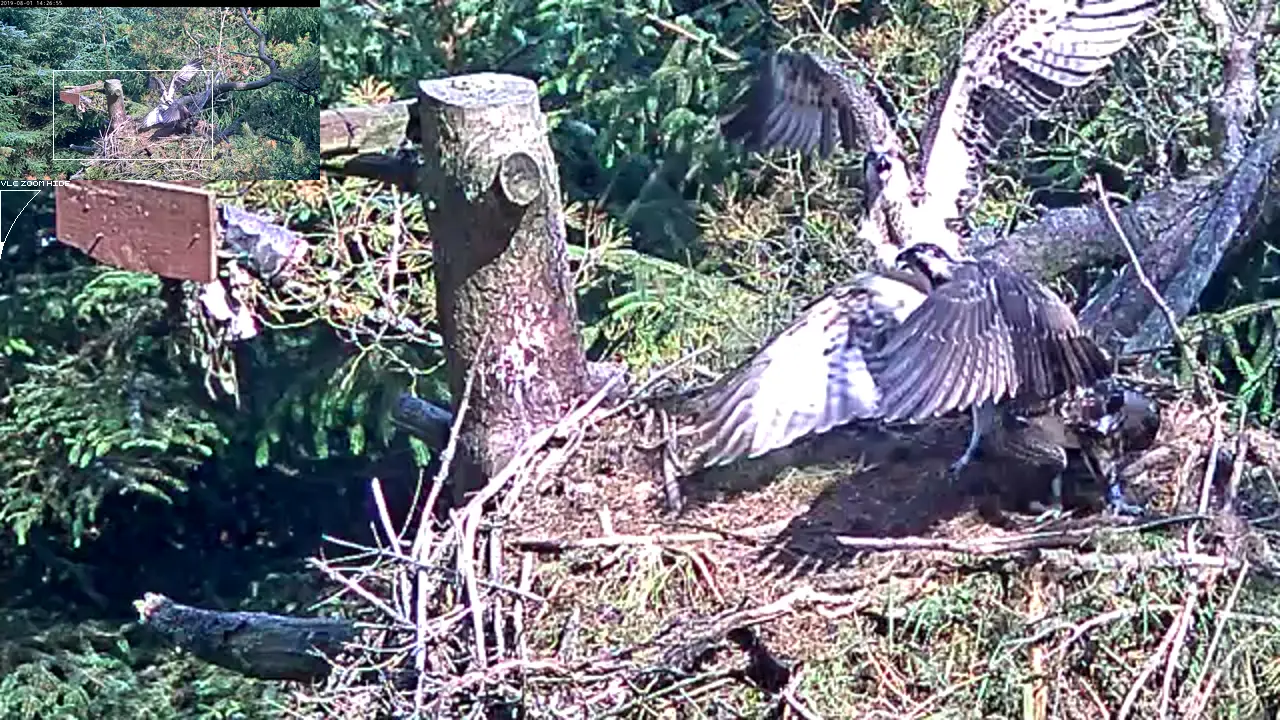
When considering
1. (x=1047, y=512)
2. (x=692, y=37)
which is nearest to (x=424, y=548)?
(x=1047, y=512)

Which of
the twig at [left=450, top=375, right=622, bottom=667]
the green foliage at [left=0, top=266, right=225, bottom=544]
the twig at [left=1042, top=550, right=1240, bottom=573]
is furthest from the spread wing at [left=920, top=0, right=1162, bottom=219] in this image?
the green foliage at [left=0, top=266, right=225, bottom=544]

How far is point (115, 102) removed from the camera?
3586mm

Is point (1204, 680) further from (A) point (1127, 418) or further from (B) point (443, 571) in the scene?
(B) point (443, 571)

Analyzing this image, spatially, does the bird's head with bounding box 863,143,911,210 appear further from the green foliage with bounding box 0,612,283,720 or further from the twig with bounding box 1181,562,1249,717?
the green foliage with bounding box 0,612,283,720

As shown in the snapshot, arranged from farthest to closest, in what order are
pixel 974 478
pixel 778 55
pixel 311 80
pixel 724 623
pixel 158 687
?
pixel 158 687
pixel 311 80
pixel 778 55
pixel 974 478
pixel 724 623

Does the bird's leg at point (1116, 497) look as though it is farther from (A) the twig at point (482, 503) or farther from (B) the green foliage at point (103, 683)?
(B) the green foliage at point (103, 683)

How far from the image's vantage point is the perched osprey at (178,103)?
3646 mm

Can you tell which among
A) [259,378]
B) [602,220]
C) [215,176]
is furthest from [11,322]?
[215,176]

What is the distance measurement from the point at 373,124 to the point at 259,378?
2818mm

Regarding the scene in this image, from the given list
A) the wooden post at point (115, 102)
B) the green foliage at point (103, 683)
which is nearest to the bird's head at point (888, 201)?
the wooden post at point (115, 102)

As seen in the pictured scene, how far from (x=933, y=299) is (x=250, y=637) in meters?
1.72

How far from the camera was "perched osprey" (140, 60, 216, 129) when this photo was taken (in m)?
3.65

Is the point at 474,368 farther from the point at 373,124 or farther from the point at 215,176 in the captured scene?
the point at 215,176

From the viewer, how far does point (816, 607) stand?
2.98 metres
